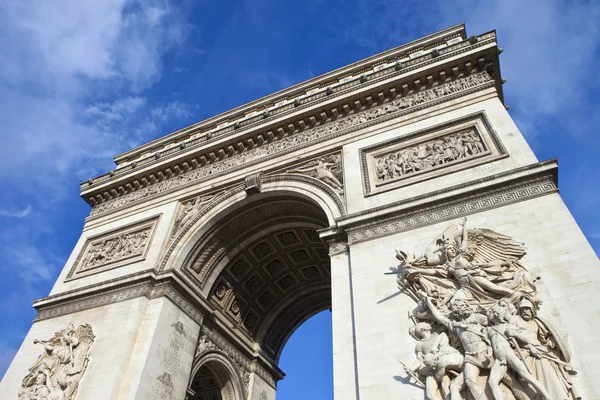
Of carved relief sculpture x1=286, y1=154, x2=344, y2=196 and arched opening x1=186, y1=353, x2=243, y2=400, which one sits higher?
carved relief sculpture x1=286, y1=154, x2=344, y2=196

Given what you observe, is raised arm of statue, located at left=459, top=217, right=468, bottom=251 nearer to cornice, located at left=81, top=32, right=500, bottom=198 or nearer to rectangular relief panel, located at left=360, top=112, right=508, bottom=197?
rectangular relief panel, located at left=360, top=112, right=508, bottom=197

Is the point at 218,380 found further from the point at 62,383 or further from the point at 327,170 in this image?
the point at 327,170

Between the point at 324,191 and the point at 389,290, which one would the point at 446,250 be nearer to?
the point at 389,290

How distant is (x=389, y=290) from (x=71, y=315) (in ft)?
27.5

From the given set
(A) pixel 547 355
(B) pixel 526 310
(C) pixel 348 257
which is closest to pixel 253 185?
(C) pixel 348 257

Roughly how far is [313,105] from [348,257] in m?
5.29

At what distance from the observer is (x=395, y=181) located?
32.4ft

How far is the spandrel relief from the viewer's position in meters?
5.79

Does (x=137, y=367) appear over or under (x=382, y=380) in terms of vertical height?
over

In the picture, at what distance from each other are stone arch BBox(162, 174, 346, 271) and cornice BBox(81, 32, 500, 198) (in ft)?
5.75

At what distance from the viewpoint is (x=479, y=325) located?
6.44 m

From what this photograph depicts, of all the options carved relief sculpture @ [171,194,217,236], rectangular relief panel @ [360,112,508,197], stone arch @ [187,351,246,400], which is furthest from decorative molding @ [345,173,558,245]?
stone arch @ [187,351,246,400]

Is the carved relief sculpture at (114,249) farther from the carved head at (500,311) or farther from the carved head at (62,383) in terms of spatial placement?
the carved head at (500,311)

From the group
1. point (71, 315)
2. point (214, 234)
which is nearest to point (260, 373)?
point (214, 234)
